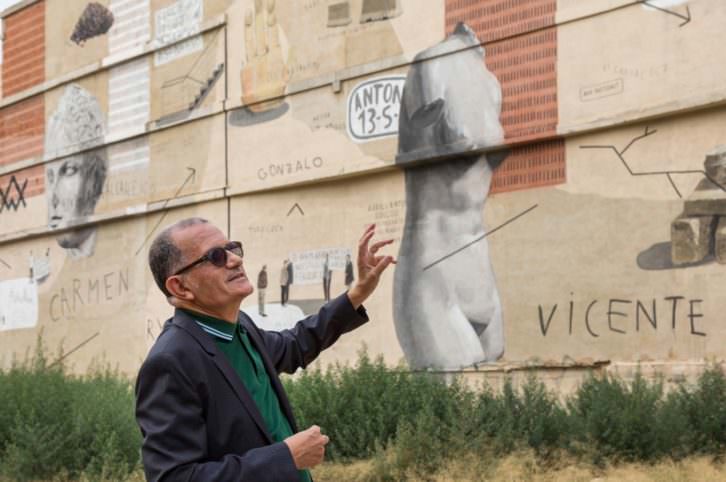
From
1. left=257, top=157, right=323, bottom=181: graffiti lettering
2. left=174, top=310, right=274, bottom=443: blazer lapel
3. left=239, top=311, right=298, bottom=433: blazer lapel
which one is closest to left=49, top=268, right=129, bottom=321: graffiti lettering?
left=257, top=157, right=323, bottom=181: graffiti lettering

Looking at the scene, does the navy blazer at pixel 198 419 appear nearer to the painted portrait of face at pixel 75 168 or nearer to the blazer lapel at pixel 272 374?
the blazer lapel at pixel 272 374

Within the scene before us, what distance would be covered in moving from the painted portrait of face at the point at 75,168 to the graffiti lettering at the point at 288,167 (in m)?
4.70

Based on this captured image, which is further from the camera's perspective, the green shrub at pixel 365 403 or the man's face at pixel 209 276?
the green shrub at pixel 365 403

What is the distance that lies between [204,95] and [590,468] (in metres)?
10.8

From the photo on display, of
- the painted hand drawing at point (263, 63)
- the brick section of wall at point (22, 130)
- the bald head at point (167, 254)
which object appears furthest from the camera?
the brick section of wall at point (22, 130)

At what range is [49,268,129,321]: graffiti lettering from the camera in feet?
63.9

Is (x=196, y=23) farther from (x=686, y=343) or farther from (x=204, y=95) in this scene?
(x=686, y=343)

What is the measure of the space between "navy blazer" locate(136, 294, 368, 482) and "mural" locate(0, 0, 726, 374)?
27.2 ft

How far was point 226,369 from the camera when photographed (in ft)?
10.2

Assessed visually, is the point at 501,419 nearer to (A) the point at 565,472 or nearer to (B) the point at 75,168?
(A) the point at 565,472

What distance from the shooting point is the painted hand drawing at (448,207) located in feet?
43.7

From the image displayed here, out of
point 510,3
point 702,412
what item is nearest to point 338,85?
point 510,3

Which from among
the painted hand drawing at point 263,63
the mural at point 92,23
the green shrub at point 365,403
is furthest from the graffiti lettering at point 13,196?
the green shrub at point 365,403

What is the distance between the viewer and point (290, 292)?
52.3 feet
